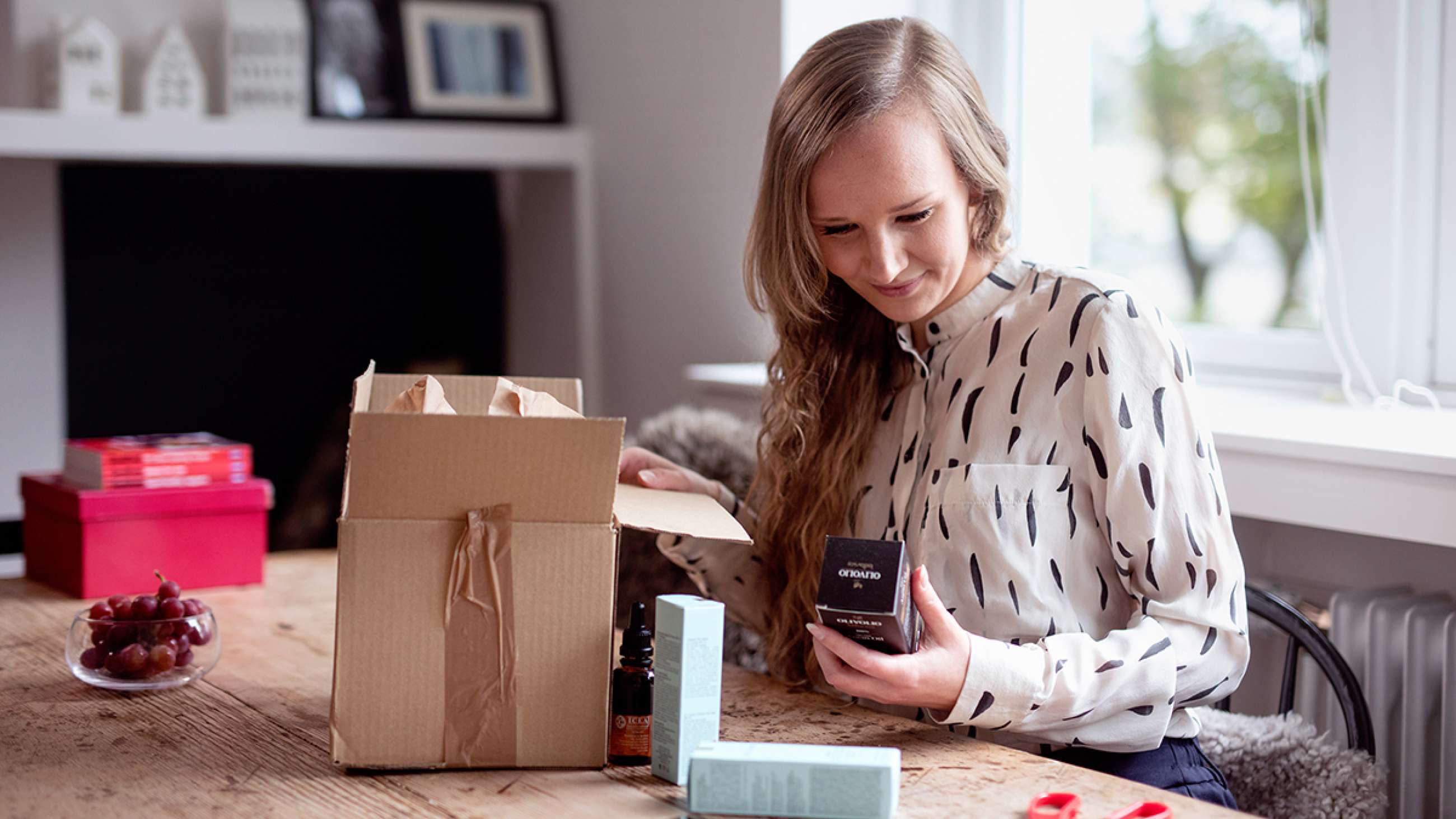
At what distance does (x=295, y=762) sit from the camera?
122cm

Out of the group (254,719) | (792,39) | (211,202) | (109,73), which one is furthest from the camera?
(211,202)

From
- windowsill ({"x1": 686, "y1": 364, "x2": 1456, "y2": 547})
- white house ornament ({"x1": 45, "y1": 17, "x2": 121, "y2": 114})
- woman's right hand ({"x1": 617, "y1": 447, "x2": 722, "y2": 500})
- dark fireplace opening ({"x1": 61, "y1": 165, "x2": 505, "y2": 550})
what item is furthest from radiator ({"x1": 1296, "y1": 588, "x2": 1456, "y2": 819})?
white house ornament ({"x1": 45, "y1": 17, "x2": 121, "y2": 114})

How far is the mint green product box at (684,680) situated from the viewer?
114 cm

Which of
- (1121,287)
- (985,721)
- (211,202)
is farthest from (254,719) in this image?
(211,202)

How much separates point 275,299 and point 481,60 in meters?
0.70

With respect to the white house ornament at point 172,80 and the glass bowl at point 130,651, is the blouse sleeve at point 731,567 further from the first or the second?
the white house ornament at point 172,80

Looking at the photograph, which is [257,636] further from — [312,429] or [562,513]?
[312,429]

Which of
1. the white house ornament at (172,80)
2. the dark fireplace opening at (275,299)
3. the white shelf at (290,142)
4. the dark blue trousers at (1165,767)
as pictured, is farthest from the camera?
the dark fireplace opening at (275,299)

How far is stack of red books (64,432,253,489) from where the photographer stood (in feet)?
6.15

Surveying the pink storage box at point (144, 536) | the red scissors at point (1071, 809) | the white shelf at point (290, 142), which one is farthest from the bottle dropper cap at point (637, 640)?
the white shelf at point (290, 142)

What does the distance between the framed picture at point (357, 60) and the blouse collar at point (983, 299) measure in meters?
1.83

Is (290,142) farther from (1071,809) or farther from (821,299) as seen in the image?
(1071,809)

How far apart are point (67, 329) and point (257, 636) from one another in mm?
1533

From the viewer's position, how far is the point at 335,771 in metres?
1.19
